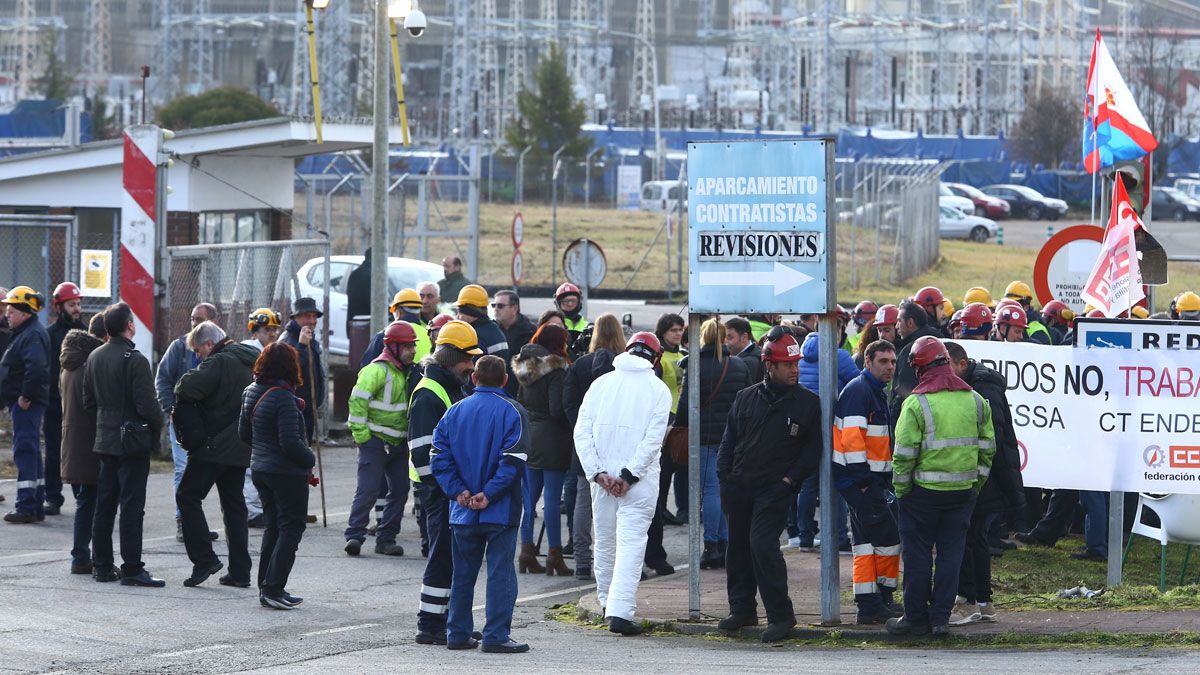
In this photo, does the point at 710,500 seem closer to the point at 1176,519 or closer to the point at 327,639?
the point at 1176,519

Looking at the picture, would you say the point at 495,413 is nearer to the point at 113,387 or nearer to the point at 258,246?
the point at 113,387

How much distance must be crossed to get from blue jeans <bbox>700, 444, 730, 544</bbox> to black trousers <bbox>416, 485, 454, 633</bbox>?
2933 mm

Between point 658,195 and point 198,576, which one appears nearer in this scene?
point 198,576

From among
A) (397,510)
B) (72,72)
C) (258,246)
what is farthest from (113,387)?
(72,72)

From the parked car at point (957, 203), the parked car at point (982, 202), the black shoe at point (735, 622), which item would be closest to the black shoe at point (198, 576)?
the black shoe at point (735, 622)

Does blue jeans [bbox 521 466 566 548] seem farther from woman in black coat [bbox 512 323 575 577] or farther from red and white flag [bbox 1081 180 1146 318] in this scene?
red and white flag [bbox 1081 180 1146 318]

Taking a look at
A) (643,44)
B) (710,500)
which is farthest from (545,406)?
(643,44)

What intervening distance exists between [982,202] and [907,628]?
54162 mm

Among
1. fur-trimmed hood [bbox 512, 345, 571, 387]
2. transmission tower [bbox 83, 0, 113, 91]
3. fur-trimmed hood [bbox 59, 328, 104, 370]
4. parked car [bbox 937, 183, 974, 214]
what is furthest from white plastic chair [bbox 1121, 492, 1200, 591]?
transmission tower [bbox 83, 0, 113, 91]

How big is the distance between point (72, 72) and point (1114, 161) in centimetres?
10795

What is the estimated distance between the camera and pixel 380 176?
17.6m

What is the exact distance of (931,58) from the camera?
329 feet

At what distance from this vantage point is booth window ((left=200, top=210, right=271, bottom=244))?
20.3 m

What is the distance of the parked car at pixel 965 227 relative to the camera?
174 feet
